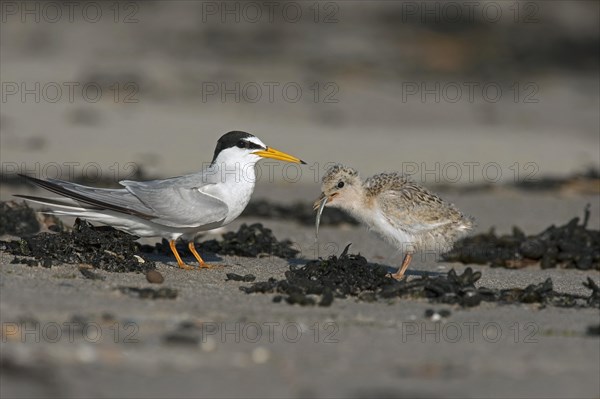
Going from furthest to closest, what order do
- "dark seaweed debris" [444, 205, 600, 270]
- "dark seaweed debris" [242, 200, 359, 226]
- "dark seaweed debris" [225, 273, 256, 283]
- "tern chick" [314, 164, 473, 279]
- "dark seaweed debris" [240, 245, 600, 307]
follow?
"dark seaweed debris" [242, 200, 359, 226], "dark seaweed debris" [444, 205, 600, 270], "tern chick" [314, 164, 473, 279], "dark seaweed debris" [225, 273, 256, 283], "dark seaweed debris" [240, 245, 600, 307]

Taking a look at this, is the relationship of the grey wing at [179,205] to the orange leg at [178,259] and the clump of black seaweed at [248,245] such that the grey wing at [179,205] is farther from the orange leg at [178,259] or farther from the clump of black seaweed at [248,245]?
the clump of black seaweed at [248,245]

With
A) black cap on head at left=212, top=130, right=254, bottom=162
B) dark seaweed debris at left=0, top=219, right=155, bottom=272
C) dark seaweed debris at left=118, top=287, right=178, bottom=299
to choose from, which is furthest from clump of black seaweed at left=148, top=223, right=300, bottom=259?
dark seaweed debris at left=118, top=287, right=178, bottom=299

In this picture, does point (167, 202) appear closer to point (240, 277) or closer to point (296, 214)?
point (240, 277)

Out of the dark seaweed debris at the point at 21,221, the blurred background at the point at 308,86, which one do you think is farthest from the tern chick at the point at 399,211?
the blurred background at the point at 308,86

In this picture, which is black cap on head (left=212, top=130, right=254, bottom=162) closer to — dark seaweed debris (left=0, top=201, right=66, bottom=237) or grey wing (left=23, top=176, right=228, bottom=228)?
grey wing (left=23, top=176, right=228, bottom=228)

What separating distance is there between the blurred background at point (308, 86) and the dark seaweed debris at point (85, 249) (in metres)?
3.35

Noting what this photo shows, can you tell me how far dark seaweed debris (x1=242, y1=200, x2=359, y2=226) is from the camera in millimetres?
8953

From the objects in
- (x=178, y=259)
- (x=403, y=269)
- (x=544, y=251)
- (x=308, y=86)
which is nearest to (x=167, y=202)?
(x=178, y=259)

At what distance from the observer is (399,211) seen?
6562 millimetres

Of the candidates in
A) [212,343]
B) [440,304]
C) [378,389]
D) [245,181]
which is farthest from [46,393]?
[245,181]

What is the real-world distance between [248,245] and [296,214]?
5.68ft

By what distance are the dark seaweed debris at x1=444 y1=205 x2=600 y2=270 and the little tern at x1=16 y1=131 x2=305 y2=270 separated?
6.34 ft

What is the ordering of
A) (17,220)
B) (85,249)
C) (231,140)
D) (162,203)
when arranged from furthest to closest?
(17,220) < (231,140) < (162,203) < (85,249)

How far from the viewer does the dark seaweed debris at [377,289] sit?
5676 millimetres
